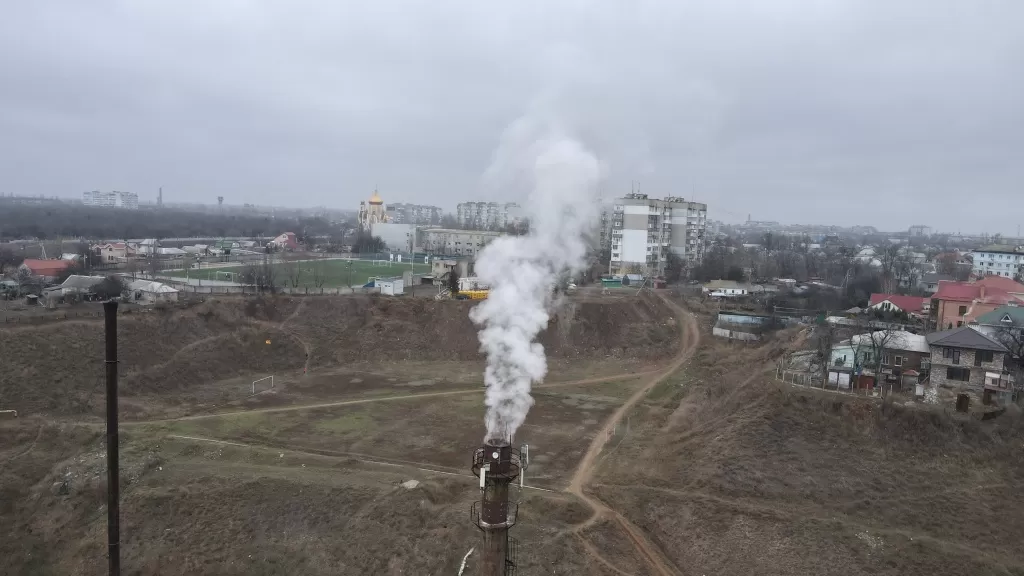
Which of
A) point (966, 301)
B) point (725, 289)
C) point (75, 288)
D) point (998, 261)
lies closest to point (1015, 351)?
point (966, 301)

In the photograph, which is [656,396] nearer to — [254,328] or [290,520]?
[290,520]

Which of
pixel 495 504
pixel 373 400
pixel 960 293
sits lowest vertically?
pixel 373 400

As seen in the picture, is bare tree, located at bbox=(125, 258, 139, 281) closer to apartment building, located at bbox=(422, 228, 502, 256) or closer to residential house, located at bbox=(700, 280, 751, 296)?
apartment building, located at bbox=(422, 228, 502, 256)

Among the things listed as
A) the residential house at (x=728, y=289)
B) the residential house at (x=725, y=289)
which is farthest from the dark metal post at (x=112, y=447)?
the residential house at (x=725, y=289)

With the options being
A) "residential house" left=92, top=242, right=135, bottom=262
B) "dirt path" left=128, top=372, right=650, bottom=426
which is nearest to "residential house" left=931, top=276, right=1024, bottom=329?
"dirt path" left=128, top=372, right=650, bottom=426

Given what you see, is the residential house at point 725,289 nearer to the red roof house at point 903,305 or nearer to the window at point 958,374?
the red roof house at point 903,305

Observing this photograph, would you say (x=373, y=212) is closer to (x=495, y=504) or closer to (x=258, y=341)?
(x=258, y=341)

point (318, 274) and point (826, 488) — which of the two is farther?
point (318, 274)
